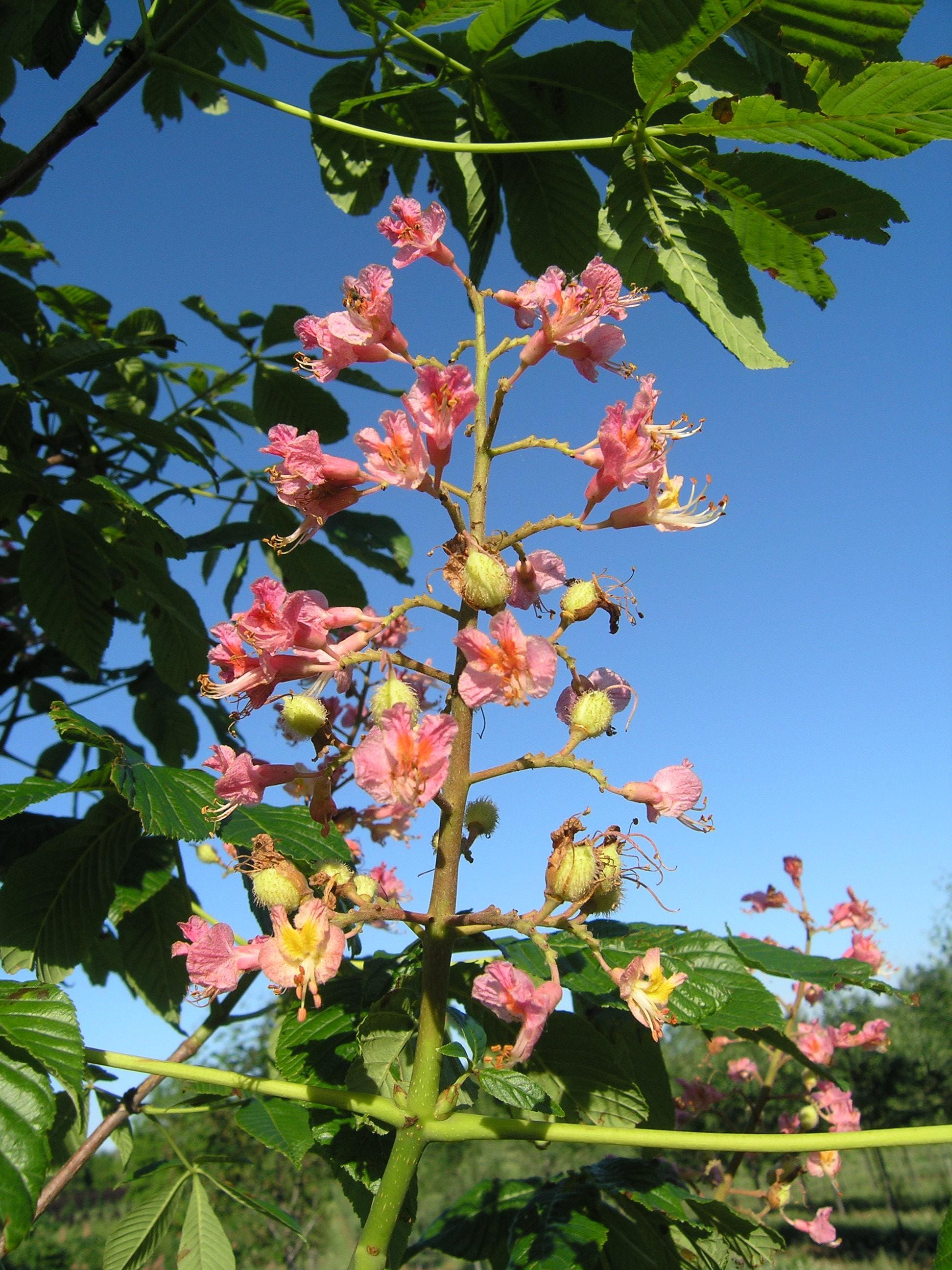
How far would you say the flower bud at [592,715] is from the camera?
1.24 metres

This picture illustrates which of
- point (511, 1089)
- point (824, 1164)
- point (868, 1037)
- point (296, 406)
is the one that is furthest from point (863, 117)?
point (868, 1037)

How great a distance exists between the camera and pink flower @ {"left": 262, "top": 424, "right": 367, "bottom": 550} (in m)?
1.34

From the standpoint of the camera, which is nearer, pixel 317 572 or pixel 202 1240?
pixel 202 1240

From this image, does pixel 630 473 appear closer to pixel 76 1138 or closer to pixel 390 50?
pixel 390 50

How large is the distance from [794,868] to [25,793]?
3352mm

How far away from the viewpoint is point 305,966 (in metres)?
1.09

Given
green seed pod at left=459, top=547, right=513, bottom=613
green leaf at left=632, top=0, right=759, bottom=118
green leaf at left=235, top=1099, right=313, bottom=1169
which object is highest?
green leaf at left=632, top=0, right=759, bottom=118

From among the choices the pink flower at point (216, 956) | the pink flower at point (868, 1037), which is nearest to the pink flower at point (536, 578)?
the pink flower at point (216, 956)

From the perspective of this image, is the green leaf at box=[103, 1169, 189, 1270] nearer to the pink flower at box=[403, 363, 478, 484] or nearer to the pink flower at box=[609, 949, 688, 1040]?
the pink flower at box=[609, 949, 688, 1040]

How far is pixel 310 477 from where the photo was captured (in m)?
1.34

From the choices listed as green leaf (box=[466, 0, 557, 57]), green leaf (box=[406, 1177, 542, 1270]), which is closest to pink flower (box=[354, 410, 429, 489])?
green leaf (box=[466, 0, 557, 57])

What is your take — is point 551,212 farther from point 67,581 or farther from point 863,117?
point 67,581

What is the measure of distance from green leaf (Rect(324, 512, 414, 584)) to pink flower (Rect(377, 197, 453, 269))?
1.32 metres

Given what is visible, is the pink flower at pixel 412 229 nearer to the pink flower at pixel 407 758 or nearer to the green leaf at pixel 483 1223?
the pink flower at pixel 407 758
